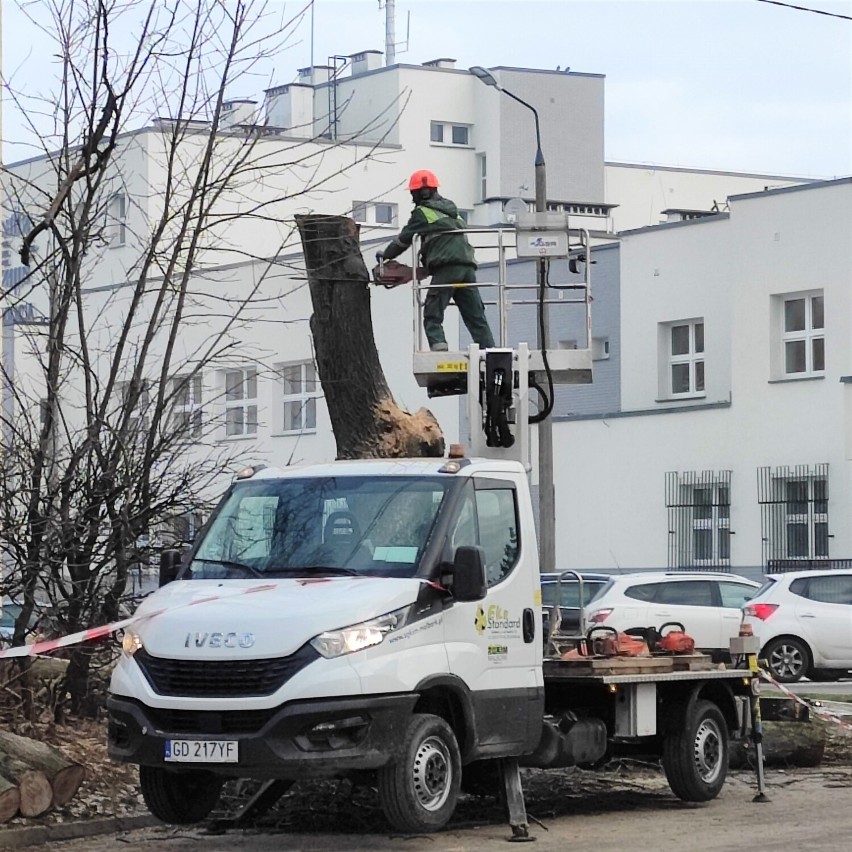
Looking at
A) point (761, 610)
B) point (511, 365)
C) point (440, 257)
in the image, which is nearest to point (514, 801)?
point (511, 365)

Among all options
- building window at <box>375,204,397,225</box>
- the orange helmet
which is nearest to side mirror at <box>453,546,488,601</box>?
the orange helmet

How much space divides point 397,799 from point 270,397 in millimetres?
33280

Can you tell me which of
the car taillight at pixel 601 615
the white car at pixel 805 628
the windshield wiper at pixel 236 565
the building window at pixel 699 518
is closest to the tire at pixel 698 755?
the windshield wiper at pixel 236 565

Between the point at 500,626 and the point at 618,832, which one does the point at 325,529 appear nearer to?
the point at 500,626

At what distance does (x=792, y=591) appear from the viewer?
25797 millimetres

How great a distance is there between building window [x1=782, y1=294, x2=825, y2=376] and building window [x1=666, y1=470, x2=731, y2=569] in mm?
2423

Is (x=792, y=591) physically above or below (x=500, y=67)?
below

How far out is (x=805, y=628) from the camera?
25.6 m

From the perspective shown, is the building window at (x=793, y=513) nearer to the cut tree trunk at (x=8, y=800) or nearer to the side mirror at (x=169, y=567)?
the side mirror at (x=169, y=567)

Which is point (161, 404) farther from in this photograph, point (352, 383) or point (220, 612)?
point (220, 612)

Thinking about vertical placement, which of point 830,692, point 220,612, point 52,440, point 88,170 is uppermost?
point 88,170

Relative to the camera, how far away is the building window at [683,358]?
123 ft

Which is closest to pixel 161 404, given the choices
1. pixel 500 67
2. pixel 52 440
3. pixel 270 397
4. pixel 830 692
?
pixel 52 440

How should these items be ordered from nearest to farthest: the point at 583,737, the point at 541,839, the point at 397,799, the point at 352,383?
the point at 397,799 → the point at 541,839 → the point at 583,737 → the point at 352,383
